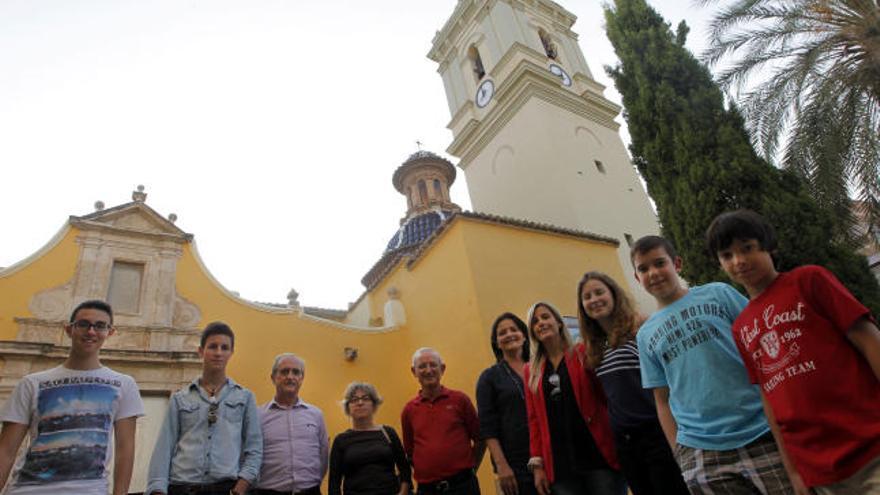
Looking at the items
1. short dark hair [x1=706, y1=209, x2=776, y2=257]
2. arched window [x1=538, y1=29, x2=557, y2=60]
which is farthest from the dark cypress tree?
arched window [x1=538, y1=29, x2=557, y2=60]

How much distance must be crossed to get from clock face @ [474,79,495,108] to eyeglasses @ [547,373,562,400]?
16074mm

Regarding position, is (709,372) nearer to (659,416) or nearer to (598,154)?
(659,416)

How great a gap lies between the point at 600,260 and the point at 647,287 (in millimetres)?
9009

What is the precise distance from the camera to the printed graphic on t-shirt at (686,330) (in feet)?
8.22

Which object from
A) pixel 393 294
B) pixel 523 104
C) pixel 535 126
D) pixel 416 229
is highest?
pixel 523 104

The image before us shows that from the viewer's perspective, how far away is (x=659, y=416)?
2682mm

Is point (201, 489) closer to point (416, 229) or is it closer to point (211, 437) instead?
point (211, 437)

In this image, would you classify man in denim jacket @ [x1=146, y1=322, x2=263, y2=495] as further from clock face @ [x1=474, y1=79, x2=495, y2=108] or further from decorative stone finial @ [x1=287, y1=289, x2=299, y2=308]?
clock face @ [x1=474, y1=79, x2=495, y2=108]

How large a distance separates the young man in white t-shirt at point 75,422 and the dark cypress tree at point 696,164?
6.45 m

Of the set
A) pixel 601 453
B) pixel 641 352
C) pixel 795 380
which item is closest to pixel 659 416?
pixel 641 352

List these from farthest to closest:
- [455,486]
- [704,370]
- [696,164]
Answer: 1. [696,164]
2. [455,486]
3. [704,370]

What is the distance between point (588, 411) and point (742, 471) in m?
1.04

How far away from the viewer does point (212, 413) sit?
3.50 metres

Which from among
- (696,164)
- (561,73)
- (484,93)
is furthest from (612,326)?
(561,73)
